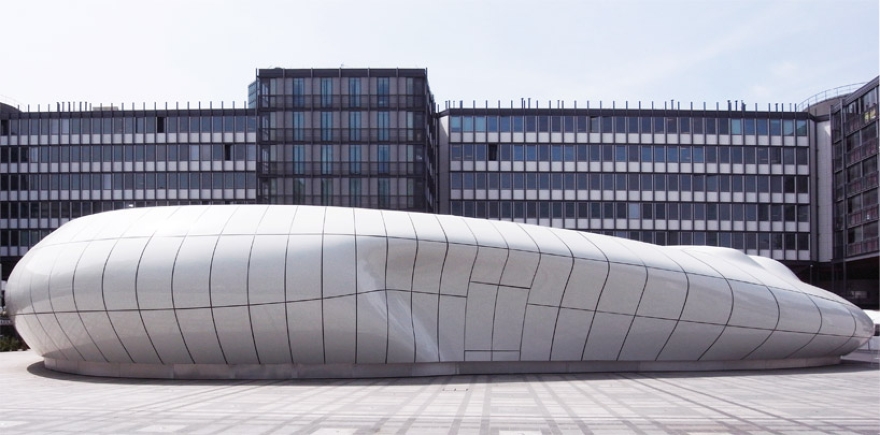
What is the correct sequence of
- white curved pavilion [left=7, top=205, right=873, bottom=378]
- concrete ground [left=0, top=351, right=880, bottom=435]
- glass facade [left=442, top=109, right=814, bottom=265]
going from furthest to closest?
glass facade [left=442, top=109, right=814, bottom=265]
white curved pavilion [left=7, top=205, right=873, bottom=378]
concrete ground [left=0, top=351, right=880, bottom=435]

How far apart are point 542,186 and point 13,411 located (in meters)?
66.5

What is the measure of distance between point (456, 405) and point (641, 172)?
65.5 metres

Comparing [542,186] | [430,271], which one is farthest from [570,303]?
[542,186]

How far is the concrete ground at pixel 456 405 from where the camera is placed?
19.2 m

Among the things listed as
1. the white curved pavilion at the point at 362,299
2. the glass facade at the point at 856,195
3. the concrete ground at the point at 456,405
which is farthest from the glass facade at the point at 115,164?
the glass facade at the point at 856,195

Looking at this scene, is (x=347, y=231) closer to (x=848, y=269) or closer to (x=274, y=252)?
(x=274, y=252)

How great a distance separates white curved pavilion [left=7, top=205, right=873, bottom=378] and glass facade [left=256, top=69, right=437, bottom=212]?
1659 inches

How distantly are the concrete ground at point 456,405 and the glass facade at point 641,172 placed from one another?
5117cm

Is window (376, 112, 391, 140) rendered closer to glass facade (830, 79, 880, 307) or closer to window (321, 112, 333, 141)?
window (321, 112, 333, 141)

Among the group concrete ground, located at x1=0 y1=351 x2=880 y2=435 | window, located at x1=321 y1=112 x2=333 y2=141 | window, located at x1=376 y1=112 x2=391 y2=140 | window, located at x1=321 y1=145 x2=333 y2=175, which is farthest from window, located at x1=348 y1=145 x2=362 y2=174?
concrete ground, located at x1=0 y1=351 x2=880 y2=435

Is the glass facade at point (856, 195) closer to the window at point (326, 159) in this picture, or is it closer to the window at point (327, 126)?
the window at point (326, 159)

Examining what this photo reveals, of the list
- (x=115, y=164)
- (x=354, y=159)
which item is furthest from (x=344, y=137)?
(x=115, y=164)

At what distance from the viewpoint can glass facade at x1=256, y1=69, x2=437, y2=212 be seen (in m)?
77.8

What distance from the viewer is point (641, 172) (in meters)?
84.9
